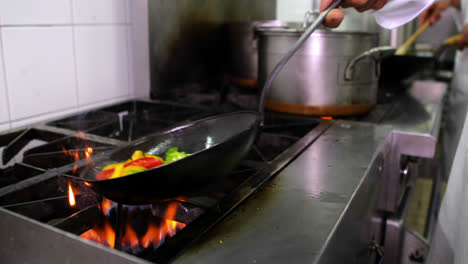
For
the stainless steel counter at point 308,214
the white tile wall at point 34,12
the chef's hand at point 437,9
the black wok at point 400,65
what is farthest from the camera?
the chef's hand at point 437,9

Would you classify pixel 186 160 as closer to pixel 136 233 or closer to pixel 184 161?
pixel 184 161

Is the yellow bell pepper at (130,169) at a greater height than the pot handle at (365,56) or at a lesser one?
lesser

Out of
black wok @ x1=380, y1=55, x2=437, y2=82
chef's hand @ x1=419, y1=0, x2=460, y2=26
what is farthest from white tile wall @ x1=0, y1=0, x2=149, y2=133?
chef's hand @ x1=419, y1=0, x2=460, y2=26

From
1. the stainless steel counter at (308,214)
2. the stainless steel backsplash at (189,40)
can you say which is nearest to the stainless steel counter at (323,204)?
the stainless steel counter at (308,214)

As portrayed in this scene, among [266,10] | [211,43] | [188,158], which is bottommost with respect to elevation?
[188,158]

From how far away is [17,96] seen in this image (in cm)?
85

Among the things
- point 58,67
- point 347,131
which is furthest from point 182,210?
point 58,67

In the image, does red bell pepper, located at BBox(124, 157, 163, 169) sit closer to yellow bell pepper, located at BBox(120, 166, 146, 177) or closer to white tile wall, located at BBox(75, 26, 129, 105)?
yellow bell pepper, located at BBox(120, 166, 146, 177)

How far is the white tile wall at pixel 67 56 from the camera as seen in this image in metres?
0.83

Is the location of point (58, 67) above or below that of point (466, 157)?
above

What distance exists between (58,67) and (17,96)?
0.41 feet

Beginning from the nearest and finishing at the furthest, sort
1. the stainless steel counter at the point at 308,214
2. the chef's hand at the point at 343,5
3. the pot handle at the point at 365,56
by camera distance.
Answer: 1. the stainless steel counter at the point at 308,214
2. the chef's hand at the point at 343,5
3. the pot handle at the point at 365,56

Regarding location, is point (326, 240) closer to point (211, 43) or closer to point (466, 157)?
point (466, 157)

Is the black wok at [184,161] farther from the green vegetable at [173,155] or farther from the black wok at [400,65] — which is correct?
the black wok at [400,65]
